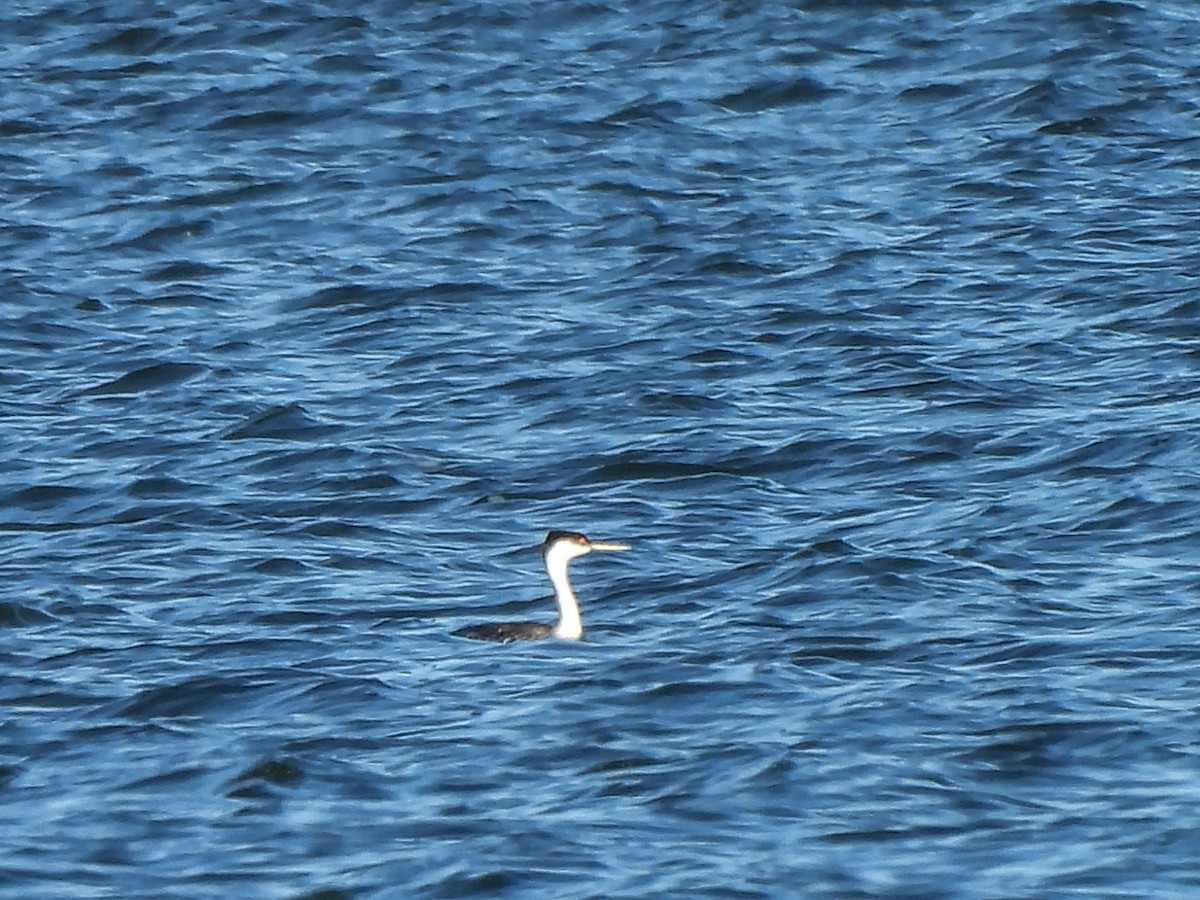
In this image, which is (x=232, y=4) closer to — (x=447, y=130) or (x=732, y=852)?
(x=447, y=130)

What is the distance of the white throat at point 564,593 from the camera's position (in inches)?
489

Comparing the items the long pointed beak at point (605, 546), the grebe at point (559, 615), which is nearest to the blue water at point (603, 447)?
the grebe at point (559, 615)

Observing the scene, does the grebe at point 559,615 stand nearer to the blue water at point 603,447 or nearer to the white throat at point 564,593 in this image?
the white throat at point 564,593

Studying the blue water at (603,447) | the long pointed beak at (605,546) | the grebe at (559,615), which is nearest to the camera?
the blue water at (603,447)

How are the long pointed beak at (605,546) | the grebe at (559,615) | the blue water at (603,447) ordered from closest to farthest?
the blue water at (603,447) < the grebe at (559,615) < the long pointed beak at (605,546)

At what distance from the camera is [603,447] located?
15422 millimetres

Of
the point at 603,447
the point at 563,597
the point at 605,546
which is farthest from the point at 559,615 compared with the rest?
the point at 603,447

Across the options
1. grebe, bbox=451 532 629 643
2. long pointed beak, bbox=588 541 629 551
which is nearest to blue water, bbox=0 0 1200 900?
grebe, bbox=451 532 629 643

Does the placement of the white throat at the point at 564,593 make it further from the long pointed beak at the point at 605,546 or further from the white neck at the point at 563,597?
the long pointed beak at the point at 605,546

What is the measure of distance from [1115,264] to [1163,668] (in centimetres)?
676

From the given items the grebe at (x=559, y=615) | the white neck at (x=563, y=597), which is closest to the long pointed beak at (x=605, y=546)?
the grebe at (x=559, y=615)

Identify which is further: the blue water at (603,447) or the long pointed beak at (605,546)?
the long pointed beak at (605,546)

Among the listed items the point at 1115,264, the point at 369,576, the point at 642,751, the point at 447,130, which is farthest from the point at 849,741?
the point at 447,130

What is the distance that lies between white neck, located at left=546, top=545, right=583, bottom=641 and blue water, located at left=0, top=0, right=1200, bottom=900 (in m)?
0.28
